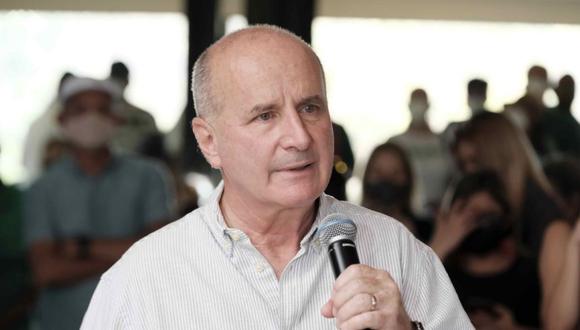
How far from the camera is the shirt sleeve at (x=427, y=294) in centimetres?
253

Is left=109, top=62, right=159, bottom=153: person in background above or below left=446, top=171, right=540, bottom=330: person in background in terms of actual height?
above

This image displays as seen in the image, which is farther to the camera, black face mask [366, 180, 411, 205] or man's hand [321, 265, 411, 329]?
black face mask [366, 180, 411, 205]

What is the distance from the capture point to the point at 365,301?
208cm

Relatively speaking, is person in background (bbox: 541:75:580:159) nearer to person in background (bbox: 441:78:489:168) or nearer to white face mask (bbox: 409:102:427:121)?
person in background (bbox: 441:78:489:168)

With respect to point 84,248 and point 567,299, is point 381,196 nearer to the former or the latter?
point 567,299

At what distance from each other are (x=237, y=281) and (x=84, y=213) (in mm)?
3092

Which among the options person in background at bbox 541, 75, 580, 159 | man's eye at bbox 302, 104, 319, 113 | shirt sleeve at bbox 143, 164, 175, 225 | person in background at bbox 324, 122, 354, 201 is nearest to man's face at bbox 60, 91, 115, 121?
shirt sleeve at bbox 143, 164, 175, 225

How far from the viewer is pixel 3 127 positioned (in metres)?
5.35

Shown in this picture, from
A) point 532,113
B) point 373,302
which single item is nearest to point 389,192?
point 532,113

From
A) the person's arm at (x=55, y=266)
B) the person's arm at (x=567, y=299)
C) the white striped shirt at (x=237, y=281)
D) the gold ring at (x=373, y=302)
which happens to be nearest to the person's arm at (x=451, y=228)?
the person's arm at (x=567, y=299)

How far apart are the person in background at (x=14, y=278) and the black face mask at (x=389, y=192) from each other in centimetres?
155

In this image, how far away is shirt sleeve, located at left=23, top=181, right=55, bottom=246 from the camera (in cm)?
540

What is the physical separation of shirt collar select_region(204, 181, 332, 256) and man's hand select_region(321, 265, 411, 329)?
0.33 m

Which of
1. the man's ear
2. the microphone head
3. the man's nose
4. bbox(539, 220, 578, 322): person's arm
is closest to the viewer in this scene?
the microphone head
